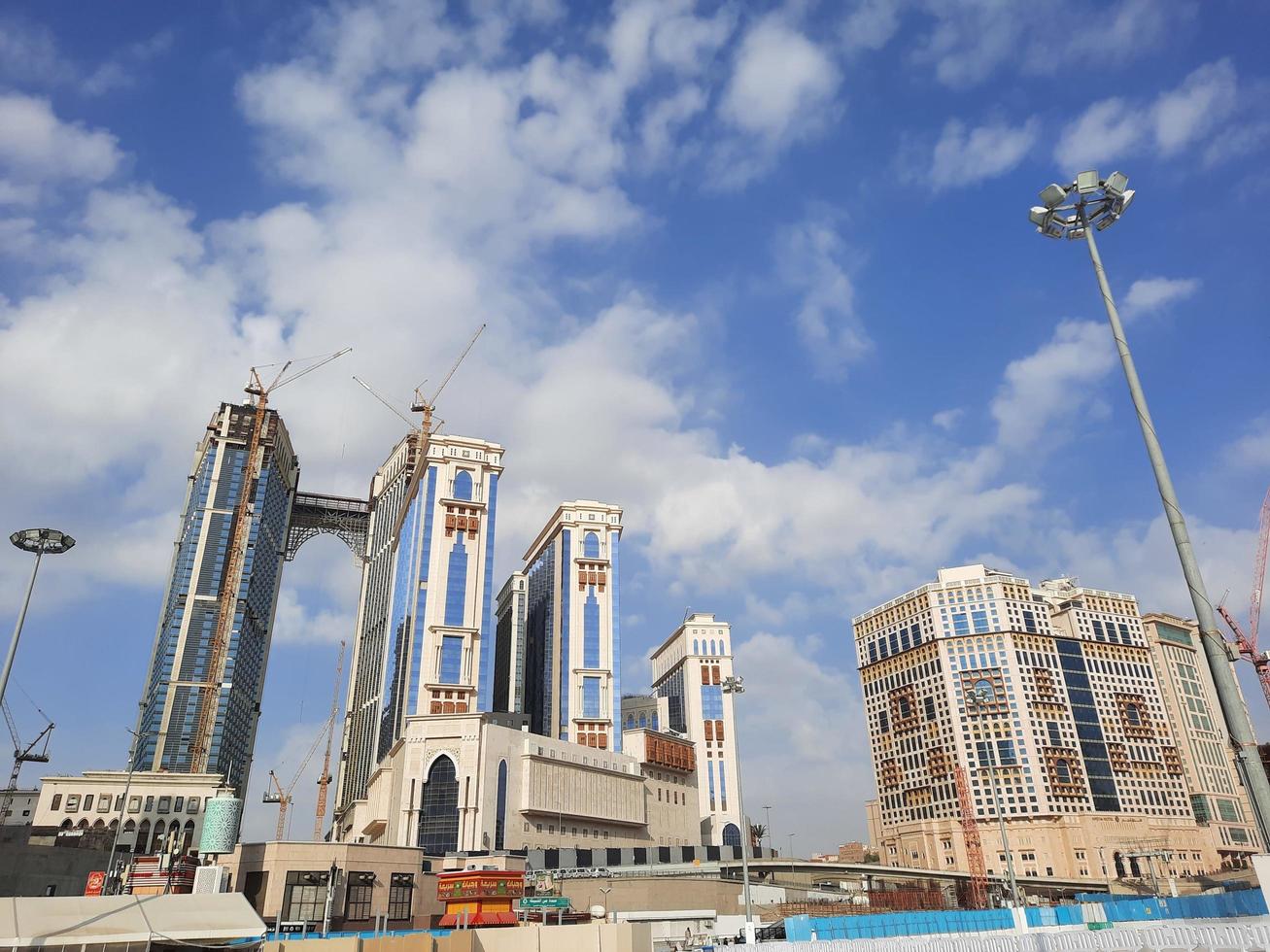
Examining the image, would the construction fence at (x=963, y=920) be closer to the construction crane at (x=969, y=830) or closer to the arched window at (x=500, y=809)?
the arched window at (x=500, y=809)

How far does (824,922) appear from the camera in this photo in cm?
4572

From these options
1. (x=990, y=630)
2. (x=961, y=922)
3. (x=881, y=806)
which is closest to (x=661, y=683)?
(x=881, y=806)

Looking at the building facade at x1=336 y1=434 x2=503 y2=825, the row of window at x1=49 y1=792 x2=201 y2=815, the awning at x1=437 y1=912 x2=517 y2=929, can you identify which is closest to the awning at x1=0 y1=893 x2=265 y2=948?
the awning at x1=437 y1=912 x2=517 y2=929

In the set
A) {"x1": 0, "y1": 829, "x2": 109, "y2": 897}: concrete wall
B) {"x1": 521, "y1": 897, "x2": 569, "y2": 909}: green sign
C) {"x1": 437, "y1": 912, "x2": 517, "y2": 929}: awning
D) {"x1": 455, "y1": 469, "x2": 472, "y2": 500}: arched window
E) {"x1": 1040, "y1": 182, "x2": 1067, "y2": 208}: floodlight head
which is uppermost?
{"x1": 455, "y1": 469, "x2": 472, "y2": 500}: arched window

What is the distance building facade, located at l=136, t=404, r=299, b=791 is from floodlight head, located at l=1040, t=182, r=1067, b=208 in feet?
573

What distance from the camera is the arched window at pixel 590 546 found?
548 feet

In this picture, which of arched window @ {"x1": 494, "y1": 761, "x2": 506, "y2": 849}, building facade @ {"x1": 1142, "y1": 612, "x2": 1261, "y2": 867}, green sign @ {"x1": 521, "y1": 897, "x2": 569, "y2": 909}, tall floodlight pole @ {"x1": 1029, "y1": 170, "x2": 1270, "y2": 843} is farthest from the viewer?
building facade @ {"x1": 1142, "y1": 612, "x2": 1261, "y2": 867}

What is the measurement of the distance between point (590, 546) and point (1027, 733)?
87.4 metres

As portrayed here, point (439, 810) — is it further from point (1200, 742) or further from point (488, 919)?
point (1200, 742)

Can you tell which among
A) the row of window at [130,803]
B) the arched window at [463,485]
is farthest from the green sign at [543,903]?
the arched window at [463,485]

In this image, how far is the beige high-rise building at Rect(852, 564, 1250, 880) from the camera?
153250 millimetres

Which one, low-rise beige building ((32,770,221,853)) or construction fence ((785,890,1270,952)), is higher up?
low-rise beige building ((32,770,221,853))

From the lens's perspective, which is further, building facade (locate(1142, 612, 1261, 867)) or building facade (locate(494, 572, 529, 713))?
building facade (locate(494, 572, 529, 713))

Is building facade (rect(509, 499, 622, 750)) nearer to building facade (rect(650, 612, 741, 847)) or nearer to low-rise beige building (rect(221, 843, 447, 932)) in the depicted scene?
building facade (rect(650, 612, 741, 847))
